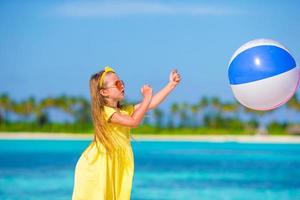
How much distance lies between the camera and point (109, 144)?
3457 millimetres

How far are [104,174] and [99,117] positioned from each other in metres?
0.30

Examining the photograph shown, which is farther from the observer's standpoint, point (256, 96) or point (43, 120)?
point (43, 120)

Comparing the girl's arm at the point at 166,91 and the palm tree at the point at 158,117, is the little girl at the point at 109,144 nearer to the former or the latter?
the girl's arm at the point at 166,91

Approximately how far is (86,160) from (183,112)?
40252 millimetres

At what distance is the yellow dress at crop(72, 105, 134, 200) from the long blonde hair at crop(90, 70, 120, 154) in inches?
1.1

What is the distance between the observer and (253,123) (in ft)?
138

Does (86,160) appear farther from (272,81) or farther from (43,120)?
(43,120)

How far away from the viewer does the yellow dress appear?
3432mm

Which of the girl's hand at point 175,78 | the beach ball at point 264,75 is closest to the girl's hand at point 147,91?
the girl's hand at point 175,78

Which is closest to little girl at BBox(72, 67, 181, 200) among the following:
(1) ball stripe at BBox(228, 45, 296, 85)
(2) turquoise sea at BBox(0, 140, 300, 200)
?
(1) ball stripe at BBox(228, 45, 296, 85)

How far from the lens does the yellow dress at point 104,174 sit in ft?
11.3

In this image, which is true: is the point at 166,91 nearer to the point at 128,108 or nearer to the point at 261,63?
the point at 128,108

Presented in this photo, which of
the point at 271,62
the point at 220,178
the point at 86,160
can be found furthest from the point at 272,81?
the point at 220,178

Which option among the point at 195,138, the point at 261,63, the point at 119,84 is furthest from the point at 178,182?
the point at 195,138
